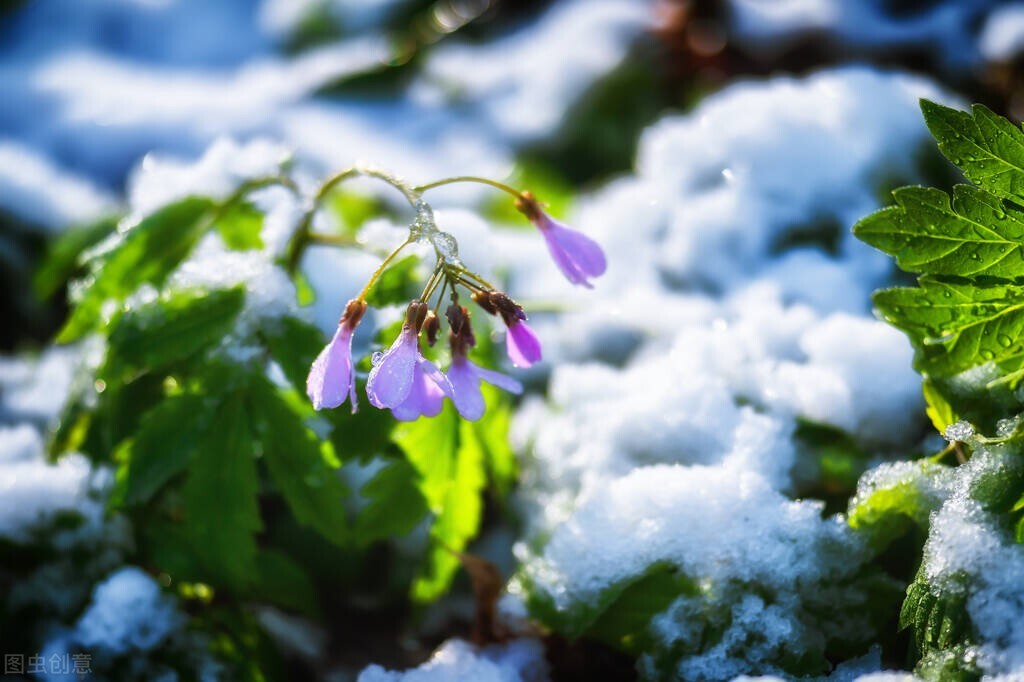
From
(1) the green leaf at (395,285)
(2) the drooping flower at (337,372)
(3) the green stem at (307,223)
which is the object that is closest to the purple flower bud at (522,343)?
(2) the drooping flower at (337,372)

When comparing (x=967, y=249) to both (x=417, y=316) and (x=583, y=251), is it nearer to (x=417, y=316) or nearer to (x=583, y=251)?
(x=583, y=251)

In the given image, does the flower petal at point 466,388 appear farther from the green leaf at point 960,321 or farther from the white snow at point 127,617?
the white snow at point 127,617

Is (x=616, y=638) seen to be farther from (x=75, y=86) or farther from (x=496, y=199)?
(x=75, y=86)

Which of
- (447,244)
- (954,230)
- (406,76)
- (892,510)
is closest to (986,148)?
(954,230)

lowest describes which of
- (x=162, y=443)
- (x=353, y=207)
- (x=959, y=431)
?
(x=959, y=431)

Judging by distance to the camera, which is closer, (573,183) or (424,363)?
Answer: (424,363)

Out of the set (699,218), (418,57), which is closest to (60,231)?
(418,57)

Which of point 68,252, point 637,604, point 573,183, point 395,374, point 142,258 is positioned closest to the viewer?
point 395,374
